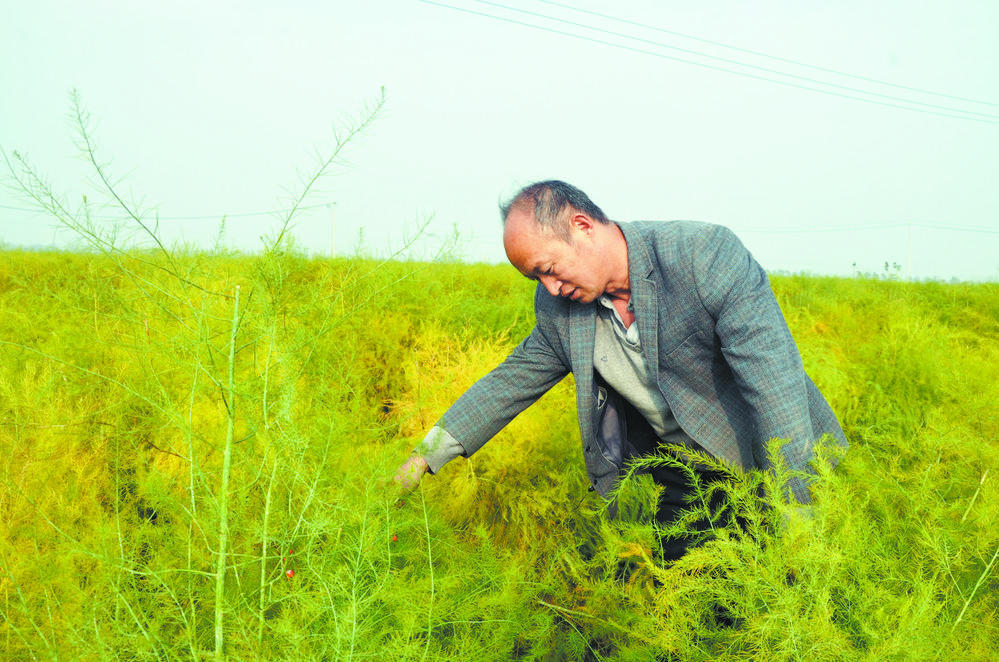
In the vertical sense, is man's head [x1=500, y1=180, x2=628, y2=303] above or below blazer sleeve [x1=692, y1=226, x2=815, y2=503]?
above

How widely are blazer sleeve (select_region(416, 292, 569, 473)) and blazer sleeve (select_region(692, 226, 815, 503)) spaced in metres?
0.54

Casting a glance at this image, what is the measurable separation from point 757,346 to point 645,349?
339 mm

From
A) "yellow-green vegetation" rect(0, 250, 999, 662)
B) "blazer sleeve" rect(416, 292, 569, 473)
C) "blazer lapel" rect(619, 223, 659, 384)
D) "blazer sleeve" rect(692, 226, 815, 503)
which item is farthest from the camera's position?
"blazer sleeve" rect(416, 292, 569, 473)

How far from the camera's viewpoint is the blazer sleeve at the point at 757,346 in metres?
1.63

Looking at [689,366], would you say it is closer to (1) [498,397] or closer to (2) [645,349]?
(2) [645,349]

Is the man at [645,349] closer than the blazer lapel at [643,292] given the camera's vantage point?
Yes

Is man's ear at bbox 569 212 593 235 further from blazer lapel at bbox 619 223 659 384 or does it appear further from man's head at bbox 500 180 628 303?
blazer lapel at bbox 619 223 659 384

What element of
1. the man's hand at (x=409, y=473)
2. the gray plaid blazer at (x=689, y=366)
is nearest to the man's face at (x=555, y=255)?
the gray plaid blazer at (x=689, y=366)

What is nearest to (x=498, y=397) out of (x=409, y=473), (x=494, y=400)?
(x=494, y=400)

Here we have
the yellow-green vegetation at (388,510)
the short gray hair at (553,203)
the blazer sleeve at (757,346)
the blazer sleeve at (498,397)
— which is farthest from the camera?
the blazer sleeve at (498,397)

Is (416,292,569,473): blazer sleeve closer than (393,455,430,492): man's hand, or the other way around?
(393,455,430,492): man's hand

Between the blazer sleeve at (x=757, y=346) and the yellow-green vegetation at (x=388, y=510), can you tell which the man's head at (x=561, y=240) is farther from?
the yellow-green vegetation at (x=388, y=510)

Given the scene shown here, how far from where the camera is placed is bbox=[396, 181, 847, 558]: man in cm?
168

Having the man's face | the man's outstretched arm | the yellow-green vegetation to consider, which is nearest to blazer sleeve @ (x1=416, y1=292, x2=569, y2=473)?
the man's outstretched arm
